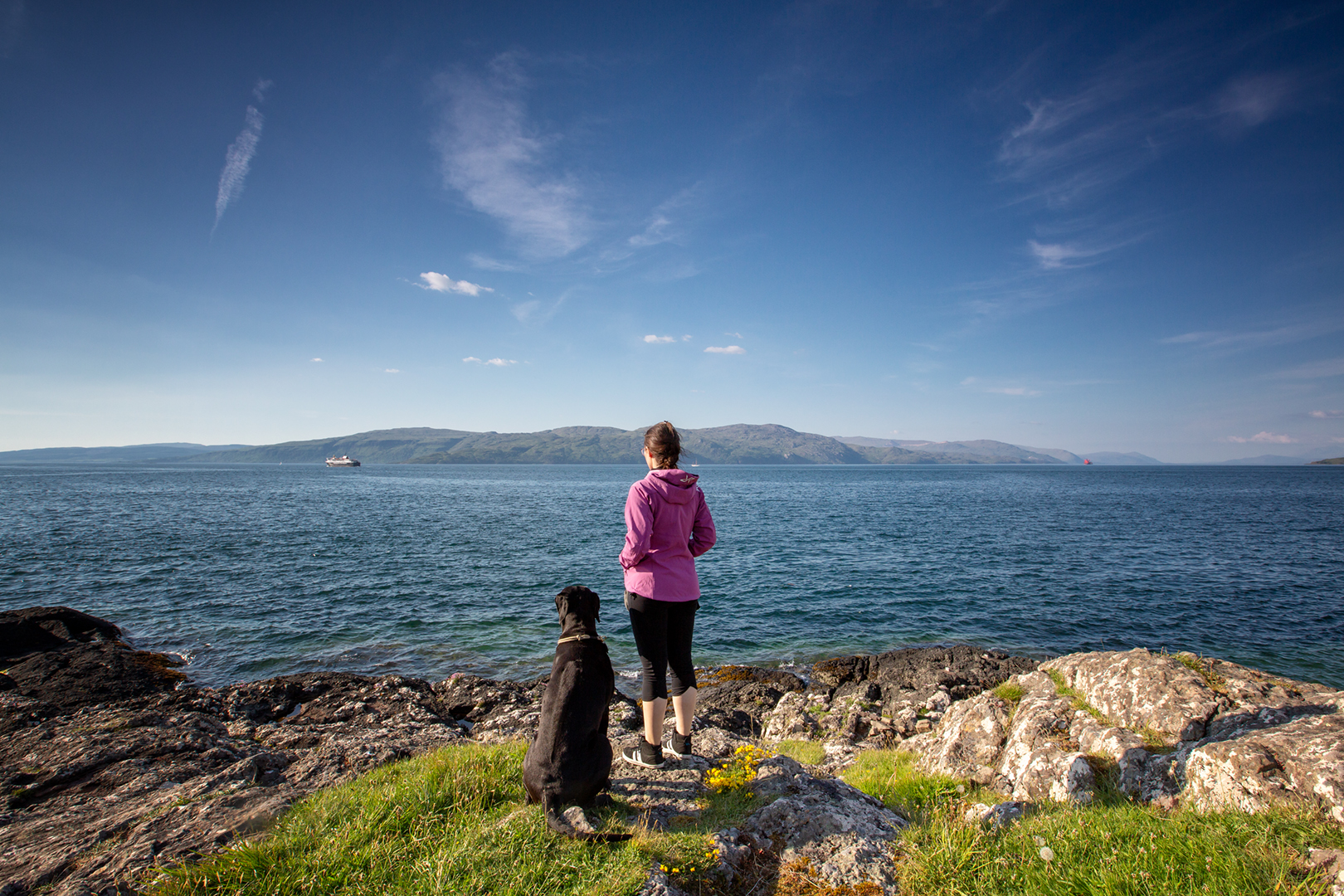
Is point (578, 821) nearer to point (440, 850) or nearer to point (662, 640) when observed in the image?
point (440, 850)

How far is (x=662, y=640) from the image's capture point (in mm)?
4949

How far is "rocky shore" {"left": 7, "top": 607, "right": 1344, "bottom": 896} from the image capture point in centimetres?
389

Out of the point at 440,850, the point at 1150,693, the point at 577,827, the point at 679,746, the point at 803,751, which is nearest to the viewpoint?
the point at 440,850

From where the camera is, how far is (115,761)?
6.34 m

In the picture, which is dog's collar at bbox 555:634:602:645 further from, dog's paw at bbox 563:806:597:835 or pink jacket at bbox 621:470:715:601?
dog's paw at bbox 563:806:597:835

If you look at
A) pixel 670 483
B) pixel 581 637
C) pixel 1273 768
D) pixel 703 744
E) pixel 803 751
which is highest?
pixel 670 483

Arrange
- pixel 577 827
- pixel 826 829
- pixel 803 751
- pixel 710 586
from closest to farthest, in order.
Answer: pixel 577 827
pixel 826 829
pixel 803 751
pixel 710 586

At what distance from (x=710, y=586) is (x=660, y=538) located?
17513 mm

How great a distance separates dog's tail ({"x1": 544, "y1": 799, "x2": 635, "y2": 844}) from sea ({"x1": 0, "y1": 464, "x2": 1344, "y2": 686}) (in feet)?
31.7

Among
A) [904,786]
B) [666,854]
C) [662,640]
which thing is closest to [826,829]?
[666,854]

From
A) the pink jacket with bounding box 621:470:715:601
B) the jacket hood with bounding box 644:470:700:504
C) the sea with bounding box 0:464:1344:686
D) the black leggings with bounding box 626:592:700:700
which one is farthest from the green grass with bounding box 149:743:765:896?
the sea with bounding box 0:464:1344:686

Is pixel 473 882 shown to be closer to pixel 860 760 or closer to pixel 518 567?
pixel 860 760

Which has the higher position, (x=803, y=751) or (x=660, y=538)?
(x=660, y=538)

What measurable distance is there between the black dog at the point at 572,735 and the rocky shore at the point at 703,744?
2.05 ft
